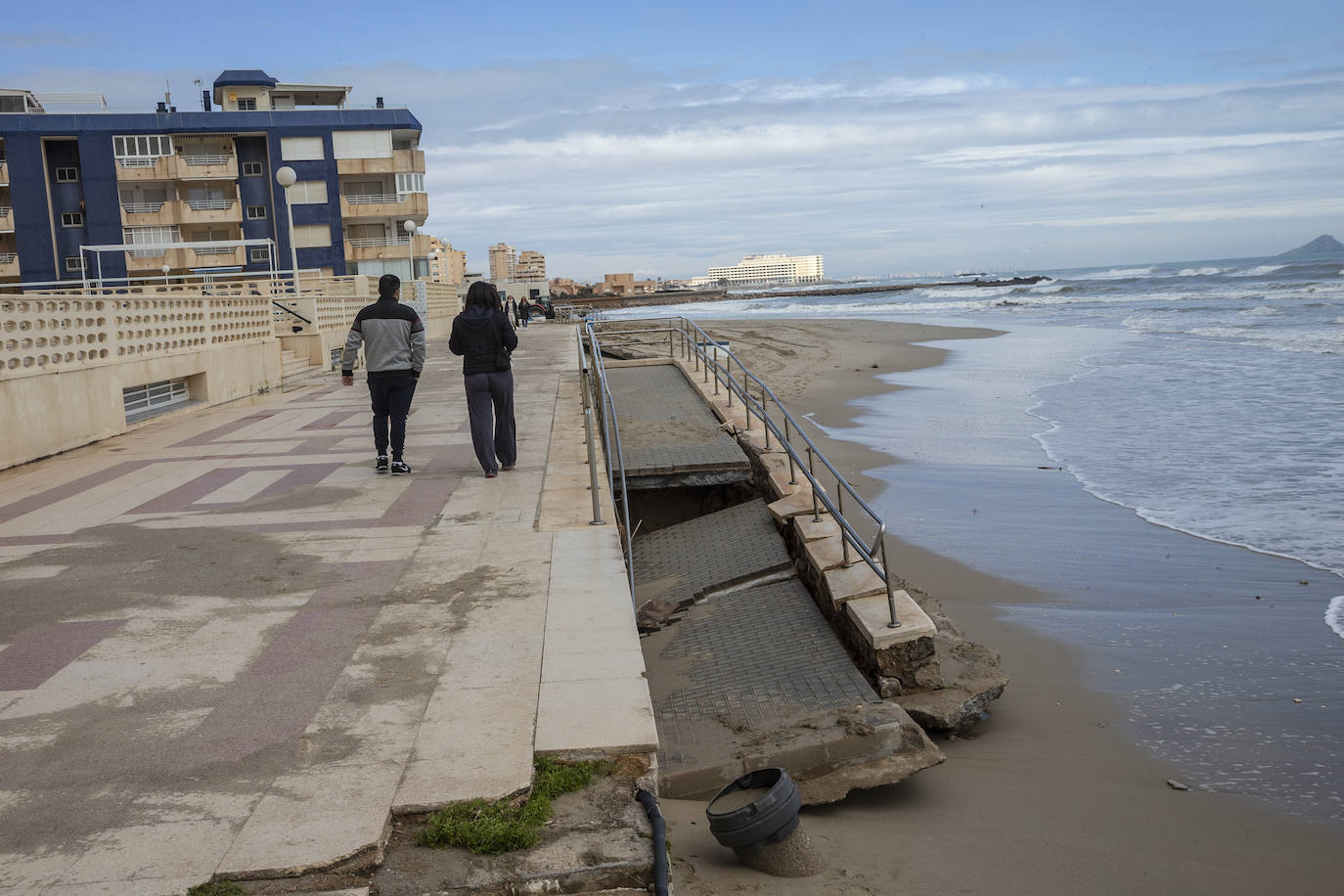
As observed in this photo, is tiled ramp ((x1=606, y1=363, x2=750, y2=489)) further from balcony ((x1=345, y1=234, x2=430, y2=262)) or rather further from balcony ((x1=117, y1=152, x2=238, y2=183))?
balcony ((x1=117, y1=152, x2=238, y2=183))

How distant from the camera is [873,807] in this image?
14.6 ft

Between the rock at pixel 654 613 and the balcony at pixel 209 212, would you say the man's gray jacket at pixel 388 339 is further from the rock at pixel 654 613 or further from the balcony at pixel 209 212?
the balcony at pixel 209 212

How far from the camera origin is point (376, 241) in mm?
47875

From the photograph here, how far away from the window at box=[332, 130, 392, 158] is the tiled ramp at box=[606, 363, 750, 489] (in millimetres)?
35742

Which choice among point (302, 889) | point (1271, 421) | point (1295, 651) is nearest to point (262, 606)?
point (302, 889)

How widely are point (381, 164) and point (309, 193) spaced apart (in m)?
3.31

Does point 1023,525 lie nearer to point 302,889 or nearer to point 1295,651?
point 1295,651

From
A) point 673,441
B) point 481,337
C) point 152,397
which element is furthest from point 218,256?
point 481,337

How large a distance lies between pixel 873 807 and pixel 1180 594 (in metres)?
3.80

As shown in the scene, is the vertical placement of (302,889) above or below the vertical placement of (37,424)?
below

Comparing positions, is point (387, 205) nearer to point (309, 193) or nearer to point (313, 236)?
point (309, 193)

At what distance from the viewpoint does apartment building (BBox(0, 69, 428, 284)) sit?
4528cm

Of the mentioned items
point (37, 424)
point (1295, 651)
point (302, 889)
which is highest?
point (37, 424)

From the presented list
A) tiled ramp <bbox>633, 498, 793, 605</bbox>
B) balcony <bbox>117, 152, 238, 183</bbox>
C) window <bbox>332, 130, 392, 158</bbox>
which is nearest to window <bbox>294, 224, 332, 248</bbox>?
window <bbox>332, 130, 392, 158</bbox>
